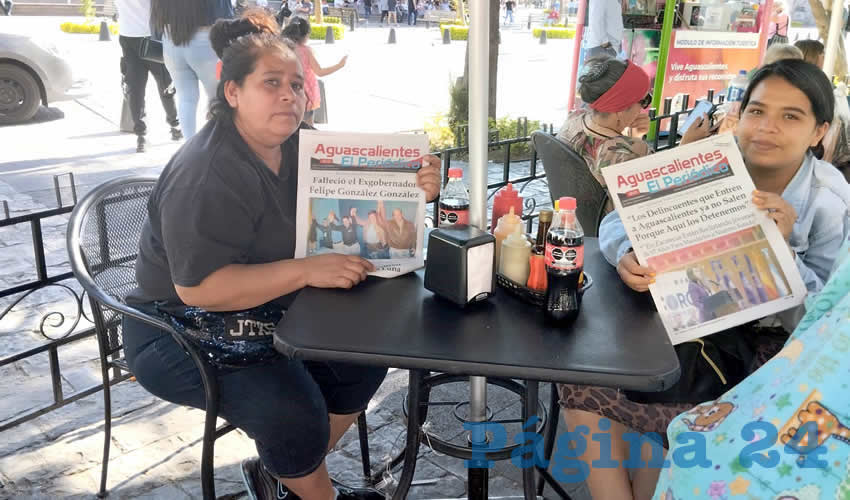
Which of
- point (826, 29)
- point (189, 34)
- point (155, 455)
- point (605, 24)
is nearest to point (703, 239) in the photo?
point (155, 455)

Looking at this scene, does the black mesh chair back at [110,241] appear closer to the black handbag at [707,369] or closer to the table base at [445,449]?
the table base at [445,449]

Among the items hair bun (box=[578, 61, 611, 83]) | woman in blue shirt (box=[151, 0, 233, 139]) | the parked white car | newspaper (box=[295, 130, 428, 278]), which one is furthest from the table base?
the parked white car

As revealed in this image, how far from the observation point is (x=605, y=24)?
6.93 metres

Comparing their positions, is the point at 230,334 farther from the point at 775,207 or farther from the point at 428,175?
the point at 775,207

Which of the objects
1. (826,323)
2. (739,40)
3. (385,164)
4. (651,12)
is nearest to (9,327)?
(385,164)

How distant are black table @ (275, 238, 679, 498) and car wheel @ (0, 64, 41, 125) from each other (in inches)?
317

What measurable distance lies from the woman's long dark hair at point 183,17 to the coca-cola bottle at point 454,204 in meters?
3.58

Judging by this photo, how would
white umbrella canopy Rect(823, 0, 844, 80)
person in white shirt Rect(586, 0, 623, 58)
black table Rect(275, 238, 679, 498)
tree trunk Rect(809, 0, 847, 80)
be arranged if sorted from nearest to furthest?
1. black table Rect(275, 238, 679, 498)
2. white umbrella canopy Rect(823, 0, 844, 80)
3. tree trunk Rect(809, 0, 847, 80)
4. person in white shirt Rect(586, 0, 623, 58)

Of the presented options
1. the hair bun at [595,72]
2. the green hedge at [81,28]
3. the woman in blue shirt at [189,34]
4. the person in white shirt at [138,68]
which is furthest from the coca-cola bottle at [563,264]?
the green hedge at [81,28]

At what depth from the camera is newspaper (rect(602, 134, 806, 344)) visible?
1.50 meters

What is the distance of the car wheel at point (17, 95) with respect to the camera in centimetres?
801

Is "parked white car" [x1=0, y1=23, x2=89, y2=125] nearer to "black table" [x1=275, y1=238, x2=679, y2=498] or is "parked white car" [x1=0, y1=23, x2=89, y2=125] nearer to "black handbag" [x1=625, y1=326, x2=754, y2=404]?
"black table" [x1=275, y1=238, x2=679, y2=498]

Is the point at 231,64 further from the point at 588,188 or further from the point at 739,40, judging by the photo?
the point at 739,40

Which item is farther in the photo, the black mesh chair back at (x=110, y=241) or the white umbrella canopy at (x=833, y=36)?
the white umbrella canopy at (x=833, y=36)
